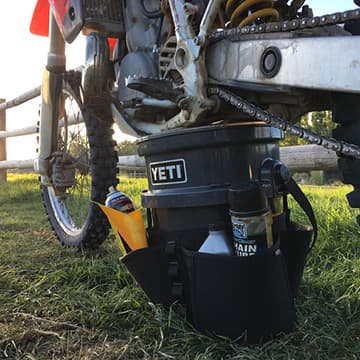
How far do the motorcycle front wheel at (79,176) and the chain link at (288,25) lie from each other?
31.2 inches

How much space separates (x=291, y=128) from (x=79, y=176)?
4.38 ft

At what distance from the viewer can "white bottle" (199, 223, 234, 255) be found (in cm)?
96

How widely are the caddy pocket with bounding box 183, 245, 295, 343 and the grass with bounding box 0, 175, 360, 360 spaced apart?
32mm

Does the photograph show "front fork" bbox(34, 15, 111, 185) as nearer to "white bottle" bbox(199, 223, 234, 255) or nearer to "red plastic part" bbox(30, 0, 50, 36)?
"red plastic part" bbox(30, 0, 50, 36)

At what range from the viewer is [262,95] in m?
1.08

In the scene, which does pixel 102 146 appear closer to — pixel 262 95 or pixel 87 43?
pixel 87 43

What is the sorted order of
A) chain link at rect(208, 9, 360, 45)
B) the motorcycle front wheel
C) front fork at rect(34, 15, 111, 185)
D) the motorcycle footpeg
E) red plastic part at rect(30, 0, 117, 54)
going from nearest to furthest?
chain link at rect(208, 9, 360, 45), the motorcycle footpeg, the motorcycle front wheel, front fork at rect(34, 15, 111, 185), red plastic part at rect(30, 0, 117, 54)

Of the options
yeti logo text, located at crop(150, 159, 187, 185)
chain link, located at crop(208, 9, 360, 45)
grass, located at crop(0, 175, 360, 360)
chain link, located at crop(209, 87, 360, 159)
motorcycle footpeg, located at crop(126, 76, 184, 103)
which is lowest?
grass, located at crop(0, 175, 360, 360)

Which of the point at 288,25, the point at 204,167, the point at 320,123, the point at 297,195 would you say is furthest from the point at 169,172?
the point at 320,123

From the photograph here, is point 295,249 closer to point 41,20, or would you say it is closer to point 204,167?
point 204,167

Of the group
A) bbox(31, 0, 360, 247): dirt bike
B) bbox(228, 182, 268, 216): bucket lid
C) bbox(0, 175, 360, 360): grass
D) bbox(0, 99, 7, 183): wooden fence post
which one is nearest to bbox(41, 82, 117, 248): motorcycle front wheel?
bbox(31, 0, 360, 247): dirt bike

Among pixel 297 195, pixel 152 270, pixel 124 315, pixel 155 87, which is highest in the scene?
pixel 155 87

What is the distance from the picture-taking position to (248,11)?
3.49 feet

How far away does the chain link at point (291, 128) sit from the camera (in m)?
0.85
